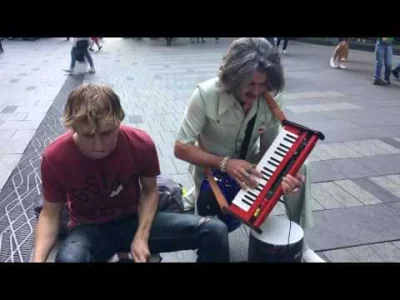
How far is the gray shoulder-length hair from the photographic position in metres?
1.98

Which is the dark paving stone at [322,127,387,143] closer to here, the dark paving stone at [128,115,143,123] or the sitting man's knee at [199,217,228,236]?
the dark paving stone at [128,115,143,123]

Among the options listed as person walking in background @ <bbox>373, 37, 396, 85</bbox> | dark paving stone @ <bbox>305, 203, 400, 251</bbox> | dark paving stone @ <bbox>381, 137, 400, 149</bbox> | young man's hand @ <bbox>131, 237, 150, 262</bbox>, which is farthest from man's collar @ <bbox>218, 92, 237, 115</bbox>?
person walking in background @ <bbox>373, 37, 396, 85</bbox>

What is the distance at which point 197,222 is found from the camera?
6.12ft

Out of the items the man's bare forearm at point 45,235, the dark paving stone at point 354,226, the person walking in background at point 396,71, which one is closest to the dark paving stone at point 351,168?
the dark paving stone at point 354,226

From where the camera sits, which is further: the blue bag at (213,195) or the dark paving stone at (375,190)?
the dark paving stone at (375,190)

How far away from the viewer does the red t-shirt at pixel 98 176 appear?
1722 mm

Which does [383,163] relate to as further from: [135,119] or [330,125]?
[135,119]

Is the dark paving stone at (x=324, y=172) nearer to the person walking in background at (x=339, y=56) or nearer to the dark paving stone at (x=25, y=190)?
the dark paving stone at (x=25, y=190)

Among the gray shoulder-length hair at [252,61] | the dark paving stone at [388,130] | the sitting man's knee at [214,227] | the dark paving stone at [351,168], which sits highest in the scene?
the gray shoulder-length hair at [252,61]

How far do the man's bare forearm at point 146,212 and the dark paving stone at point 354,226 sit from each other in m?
1.33

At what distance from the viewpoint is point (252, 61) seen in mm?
1981

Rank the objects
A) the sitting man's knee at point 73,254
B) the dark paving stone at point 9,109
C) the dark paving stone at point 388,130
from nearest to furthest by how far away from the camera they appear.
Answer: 1. the sitting man's knee at point 73,254
2. the dark paving stone at point 388,130
3. the dark paving stone at point 9,109

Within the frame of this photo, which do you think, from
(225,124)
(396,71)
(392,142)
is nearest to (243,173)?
(225,124)

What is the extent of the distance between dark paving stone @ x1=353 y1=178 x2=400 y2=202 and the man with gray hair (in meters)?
1.45
